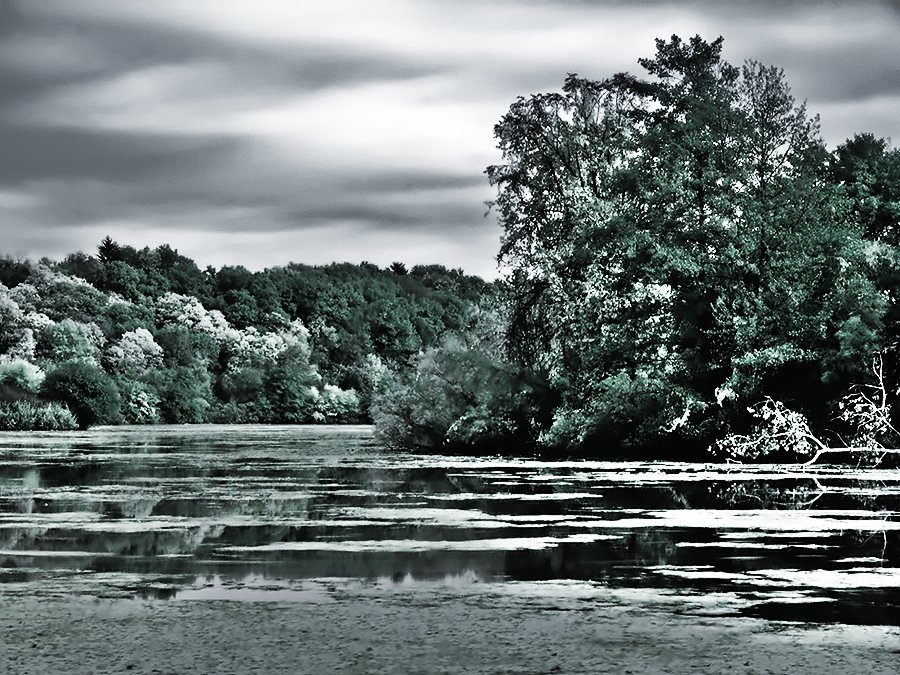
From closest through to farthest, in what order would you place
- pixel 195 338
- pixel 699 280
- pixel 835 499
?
pixel 835 499
pixel 699 280
pixel 195 338

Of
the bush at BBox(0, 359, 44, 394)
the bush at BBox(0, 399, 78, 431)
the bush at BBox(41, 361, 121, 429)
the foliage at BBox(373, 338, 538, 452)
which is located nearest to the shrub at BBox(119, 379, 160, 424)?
the bush at BBox(41, 361, 121, 429)

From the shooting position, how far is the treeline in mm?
72250

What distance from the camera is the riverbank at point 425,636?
7.98 m

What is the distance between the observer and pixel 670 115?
42656 millimetres

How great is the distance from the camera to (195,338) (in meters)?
97.6

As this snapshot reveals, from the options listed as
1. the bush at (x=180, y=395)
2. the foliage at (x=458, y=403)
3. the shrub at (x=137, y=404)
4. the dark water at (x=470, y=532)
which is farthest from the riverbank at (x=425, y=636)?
the bush at (x=180, y=395)

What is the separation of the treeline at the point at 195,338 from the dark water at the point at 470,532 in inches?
1680

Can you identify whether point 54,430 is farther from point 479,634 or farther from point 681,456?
point 479,634

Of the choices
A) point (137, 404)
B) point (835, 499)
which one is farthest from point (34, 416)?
point (835, 499)

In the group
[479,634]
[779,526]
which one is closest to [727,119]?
[779,526]

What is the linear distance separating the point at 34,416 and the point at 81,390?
5.01 meters

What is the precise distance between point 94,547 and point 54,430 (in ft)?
171

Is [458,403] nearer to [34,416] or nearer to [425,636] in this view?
[34,416]

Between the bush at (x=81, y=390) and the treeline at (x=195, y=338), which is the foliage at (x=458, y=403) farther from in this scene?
the bush at (x=81, y=390)
